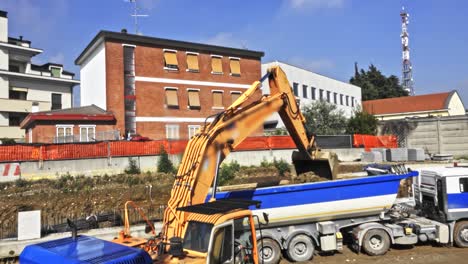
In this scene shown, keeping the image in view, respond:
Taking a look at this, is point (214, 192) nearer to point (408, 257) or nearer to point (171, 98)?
point (408, 257)

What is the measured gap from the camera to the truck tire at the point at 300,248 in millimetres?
10688

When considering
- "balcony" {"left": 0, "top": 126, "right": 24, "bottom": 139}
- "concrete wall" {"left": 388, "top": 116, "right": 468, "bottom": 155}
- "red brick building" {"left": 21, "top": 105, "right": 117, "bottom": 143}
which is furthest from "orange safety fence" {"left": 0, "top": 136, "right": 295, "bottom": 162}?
"balcony" {"left": 0, "top": 126, "right": 24, "bottom": 139}

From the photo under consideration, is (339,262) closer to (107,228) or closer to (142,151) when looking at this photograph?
(107,228)

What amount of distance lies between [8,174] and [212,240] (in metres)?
19.7

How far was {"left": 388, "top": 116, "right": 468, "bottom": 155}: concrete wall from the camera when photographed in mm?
36781

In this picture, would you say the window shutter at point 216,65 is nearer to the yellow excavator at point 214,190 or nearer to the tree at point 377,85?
the yellow excavator at point 214,190

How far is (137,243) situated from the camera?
7.54m

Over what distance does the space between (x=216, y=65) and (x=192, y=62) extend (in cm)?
274

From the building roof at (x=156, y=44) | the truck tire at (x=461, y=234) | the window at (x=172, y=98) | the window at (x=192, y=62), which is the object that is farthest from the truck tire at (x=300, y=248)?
the window at (x=192, y=62)

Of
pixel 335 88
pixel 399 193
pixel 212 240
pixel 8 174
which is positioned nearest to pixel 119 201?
pixel 8 174

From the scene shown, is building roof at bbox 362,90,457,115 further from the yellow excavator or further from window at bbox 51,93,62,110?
the yellow excavator

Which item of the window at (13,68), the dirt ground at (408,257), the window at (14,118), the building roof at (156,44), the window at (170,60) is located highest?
the window at (13,68)

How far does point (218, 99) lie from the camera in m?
39.0

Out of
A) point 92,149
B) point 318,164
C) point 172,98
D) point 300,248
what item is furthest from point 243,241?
point 172,98
